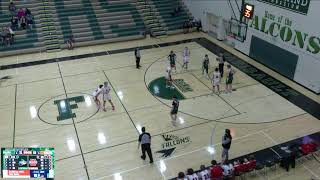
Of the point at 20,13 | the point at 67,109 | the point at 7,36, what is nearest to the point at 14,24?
the point at 20,13

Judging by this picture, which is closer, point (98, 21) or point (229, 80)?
point (229, 80)

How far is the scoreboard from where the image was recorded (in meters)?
8.09

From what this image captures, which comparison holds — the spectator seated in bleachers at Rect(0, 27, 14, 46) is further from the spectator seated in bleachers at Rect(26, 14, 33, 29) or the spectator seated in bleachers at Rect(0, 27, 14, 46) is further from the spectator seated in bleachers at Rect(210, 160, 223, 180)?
the spectator seated in bleachers at Rect(210, 160, 223, 180)

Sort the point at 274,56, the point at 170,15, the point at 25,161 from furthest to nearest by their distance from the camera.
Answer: the point at 170,15, the point at 274,56, the point at 25,161

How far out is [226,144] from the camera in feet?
41.3

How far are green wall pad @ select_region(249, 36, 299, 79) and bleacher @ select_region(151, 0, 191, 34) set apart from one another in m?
9.01

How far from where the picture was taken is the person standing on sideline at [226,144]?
41.1 ft

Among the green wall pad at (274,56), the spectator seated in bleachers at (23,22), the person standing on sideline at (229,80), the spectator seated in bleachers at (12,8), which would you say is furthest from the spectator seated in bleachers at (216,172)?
the spectator seated in bleachers at (12,8)

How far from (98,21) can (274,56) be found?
52.2 ft

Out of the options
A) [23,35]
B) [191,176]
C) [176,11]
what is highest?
[176,11]

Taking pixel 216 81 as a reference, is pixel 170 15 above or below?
above

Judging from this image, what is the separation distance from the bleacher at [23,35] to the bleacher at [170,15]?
11536 mm

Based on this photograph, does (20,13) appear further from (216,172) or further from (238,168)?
(238,168)

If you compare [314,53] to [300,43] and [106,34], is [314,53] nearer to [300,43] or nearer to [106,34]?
[300,43]
